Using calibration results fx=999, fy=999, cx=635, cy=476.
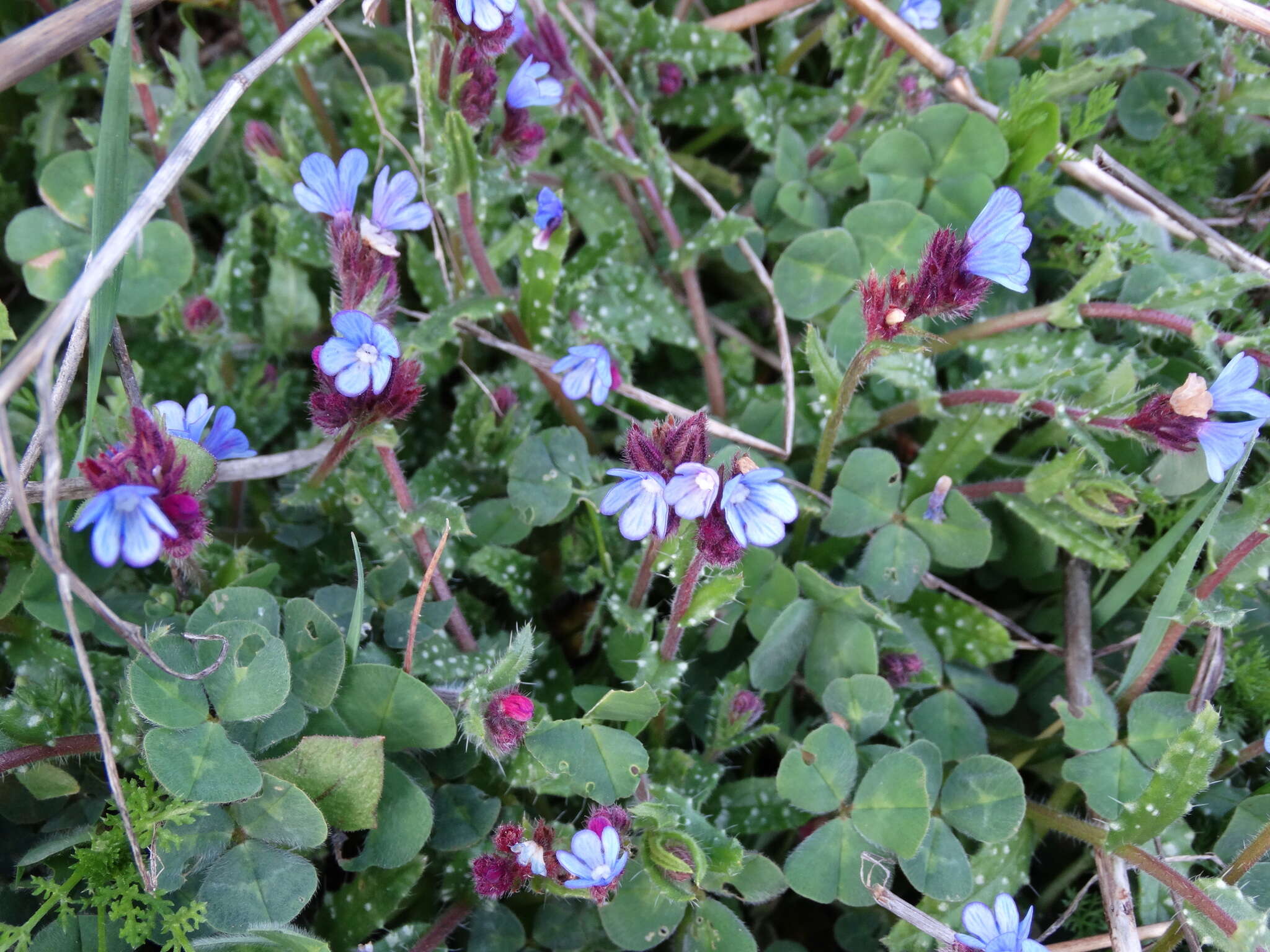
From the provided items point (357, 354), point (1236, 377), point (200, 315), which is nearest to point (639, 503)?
point (357, 354)

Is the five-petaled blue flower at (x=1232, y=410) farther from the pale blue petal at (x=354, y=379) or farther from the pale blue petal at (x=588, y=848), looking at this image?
the pale blue petal at (x=354, y=379)

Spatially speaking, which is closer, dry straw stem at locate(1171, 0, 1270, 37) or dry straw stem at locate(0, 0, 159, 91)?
dry straw stem at locate(0, 0, 159, 91)

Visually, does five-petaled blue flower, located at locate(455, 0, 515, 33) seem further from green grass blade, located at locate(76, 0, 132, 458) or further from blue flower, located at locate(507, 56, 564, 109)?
green grass blade, located at locate(76, 0, 132, 458)

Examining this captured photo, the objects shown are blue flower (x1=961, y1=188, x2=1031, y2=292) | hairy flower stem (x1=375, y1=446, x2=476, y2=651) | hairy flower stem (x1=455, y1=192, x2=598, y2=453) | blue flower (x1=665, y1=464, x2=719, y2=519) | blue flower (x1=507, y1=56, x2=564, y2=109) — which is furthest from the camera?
hairy flower stem (x1=455, y1=192, x2=598, y2=453)

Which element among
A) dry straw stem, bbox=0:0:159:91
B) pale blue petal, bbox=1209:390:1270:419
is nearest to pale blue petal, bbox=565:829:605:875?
pale blue petal, bbox=1209:390:1270:419

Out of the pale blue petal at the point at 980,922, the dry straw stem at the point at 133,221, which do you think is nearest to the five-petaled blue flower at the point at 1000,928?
the pale blue petal at the point at 980,922

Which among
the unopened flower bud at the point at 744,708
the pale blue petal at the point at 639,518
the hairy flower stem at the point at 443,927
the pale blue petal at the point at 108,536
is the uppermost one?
the pale blue petal at the point at 108,536
